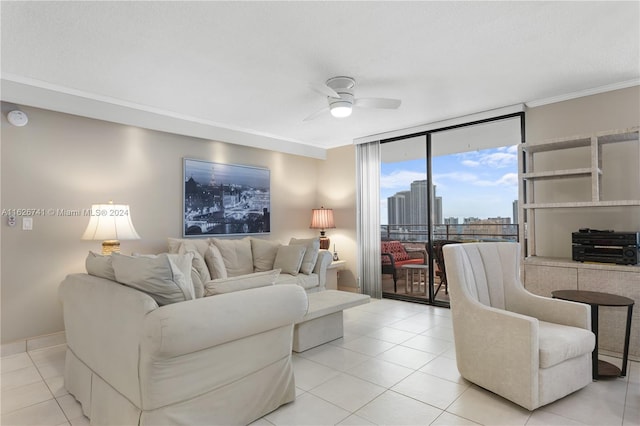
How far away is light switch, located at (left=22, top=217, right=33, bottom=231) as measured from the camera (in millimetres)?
3299

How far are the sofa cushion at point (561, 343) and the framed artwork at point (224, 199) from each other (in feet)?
12.4

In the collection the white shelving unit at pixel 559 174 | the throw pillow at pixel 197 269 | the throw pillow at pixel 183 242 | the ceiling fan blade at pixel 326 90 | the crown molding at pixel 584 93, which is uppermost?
the crown molding at pixel 584 93

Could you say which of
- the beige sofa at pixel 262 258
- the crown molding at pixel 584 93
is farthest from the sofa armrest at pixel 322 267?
the crown molding at pixel 584 93

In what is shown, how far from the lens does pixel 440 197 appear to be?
5.73 meters

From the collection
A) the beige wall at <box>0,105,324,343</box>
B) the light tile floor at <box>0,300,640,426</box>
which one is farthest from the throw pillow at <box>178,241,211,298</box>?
the light tile floor at <box>0,300,640,426</box>

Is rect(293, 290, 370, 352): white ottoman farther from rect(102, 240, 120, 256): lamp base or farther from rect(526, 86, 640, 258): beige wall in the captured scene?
rect(526, 86, 640, 258): beige wall

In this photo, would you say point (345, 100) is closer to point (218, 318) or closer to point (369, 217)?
point (218, 318)

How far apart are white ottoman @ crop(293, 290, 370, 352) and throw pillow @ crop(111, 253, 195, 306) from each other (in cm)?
134

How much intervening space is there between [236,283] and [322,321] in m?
1.45

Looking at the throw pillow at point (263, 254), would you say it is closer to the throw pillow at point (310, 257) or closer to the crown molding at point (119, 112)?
the throw pillow at point (310, 257)

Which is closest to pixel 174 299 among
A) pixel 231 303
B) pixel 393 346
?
pixel 231 303

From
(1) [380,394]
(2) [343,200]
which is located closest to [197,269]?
(1) [380,394]

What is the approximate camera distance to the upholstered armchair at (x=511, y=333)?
2121 mm

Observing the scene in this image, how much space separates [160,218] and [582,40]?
438cm
